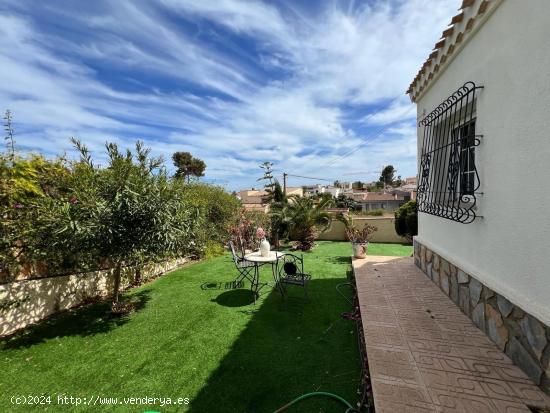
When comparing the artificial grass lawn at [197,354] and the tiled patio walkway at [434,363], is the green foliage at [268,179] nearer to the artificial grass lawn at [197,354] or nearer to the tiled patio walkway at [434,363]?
the artificial grass lawn at [197,354]

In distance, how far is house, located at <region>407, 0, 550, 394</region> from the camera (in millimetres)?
2483

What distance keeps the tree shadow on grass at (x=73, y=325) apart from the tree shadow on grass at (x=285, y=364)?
256 cm

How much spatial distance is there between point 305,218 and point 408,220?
4.74m

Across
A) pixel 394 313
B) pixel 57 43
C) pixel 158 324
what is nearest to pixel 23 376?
pixel 158 324

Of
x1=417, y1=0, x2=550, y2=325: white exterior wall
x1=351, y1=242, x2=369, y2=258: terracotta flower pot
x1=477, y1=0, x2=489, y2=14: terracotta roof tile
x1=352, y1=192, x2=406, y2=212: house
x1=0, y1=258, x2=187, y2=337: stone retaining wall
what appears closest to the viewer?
x1=417, y1=0, x2=550, y2=325: white exterior wall

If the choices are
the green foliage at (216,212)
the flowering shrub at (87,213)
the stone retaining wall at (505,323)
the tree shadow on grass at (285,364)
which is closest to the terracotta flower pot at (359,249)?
the tree shadow on grass at (285,364)

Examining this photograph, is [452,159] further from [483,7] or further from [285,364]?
[285,364]

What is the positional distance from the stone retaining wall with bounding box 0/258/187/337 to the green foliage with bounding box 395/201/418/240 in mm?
10586

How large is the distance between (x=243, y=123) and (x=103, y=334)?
716 inches

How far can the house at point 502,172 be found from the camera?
97.8 inches

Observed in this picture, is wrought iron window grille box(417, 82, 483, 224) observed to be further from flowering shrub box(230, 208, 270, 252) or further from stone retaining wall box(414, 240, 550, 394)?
flowering shrub box(230, 208, 270, 252)

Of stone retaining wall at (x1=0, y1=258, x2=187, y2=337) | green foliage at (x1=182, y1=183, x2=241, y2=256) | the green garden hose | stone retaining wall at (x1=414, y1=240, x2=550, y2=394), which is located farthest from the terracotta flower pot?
stone retaining wall at (x1=0, y1=258, x2=187, y2=337)

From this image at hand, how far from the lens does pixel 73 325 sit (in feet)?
17.8

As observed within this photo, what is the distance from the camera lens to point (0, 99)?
6.76 meters
